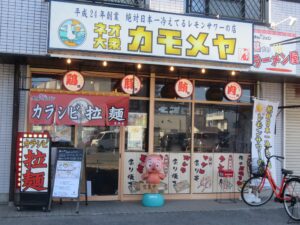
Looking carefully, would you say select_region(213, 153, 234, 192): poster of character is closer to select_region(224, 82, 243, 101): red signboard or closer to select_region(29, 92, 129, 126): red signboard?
select_region(224, 82, 243, 101): red signboard

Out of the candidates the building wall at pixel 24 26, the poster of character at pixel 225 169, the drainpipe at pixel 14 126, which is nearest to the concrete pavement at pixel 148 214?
the drainpipe at pixel 14 126

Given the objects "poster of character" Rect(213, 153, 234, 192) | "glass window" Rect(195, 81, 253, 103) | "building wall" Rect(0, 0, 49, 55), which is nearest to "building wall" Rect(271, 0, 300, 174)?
"poster of character" Rect(213, 153, 234, 192)

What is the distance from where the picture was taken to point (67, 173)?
29.6 ft

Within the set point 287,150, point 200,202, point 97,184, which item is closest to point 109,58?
point 97,184

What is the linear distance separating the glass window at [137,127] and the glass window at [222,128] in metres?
1.42

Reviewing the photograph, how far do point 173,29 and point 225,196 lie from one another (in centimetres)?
489

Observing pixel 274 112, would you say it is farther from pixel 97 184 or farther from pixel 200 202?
pixel 97 184

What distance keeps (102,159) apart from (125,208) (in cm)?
146

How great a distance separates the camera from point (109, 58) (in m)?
8.55

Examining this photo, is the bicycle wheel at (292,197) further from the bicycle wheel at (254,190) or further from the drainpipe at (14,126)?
the drainpipe at (14,126)

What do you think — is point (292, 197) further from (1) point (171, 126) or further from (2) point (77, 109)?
(2) point (77, 109)

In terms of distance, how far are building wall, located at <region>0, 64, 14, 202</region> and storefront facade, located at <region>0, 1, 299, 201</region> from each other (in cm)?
3

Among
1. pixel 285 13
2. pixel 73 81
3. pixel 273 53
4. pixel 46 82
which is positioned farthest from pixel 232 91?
pixel 46 82

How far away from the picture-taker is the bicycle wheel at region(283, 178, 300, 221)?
8875 mm
